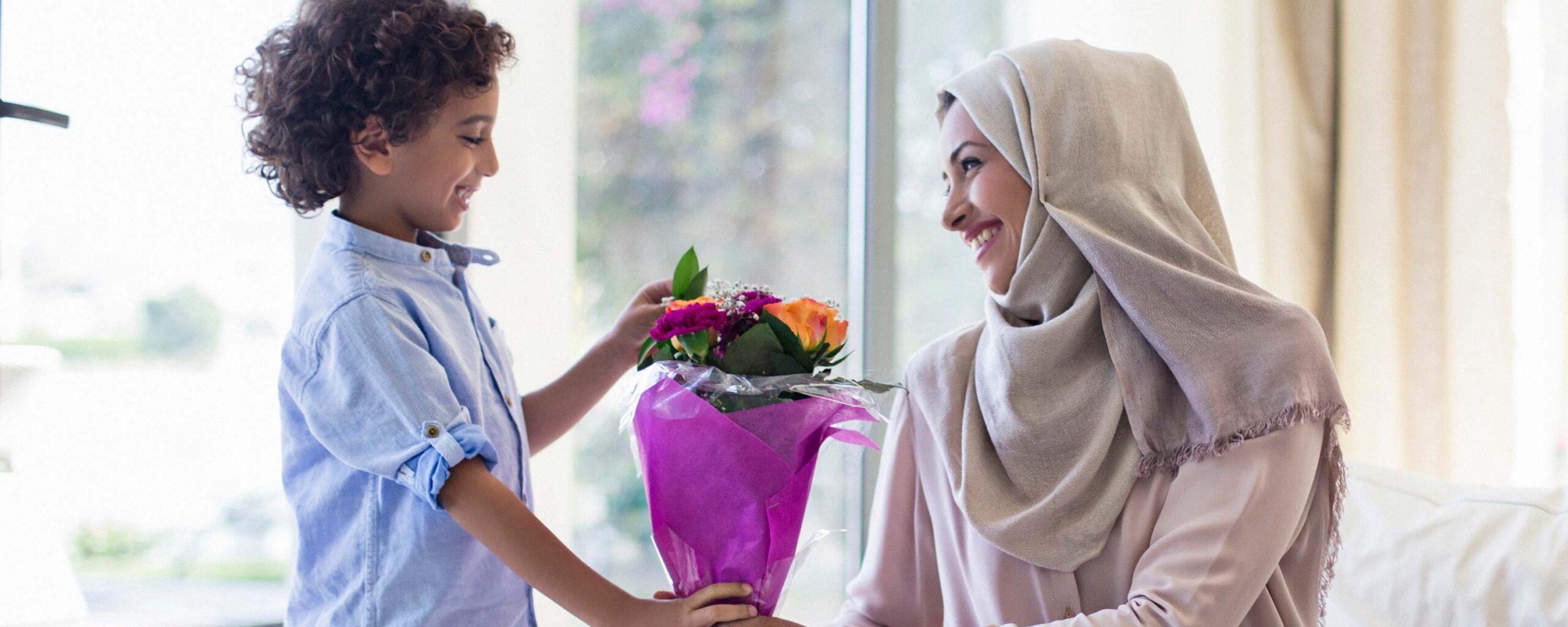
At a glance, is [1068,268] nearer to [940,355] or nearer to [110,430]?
[940,355]

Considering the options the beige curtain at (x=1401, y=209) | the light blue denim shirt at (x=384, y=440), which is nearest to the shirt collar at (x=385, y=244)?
the light blue denim shirt at (x=384, y=440)

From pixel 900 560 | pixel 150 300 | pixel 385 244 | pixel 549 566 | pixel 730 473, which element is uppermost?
pixel 385 244

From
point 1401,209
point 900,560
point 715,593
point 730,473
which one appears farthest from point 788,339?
point 1401,209

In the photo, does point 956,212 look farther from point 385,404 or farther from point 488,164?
point 385,404

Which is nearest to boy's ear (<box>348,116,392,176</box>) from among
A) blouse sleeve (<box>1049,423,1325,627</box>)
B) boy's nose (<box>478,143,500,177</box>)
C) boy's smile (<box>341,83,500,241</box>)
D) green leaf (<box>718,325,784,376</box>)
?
boy's smile (<box>341,83,500,241</box>)

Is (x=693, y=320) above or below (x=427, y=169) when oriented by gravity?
below

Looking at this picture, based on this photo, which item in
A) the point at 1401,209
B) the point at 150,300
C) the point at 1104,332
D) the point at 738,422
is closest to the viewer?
the point at 738,422

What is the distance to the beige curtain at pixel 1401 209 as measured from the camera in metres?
2.12

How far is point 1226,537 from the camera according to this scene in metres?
1.20

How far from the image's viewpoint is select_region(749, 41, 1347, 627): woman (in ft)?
4.04

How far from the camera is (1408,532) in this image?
1574 millimetres

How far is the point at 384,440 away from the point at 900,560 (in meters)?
0.75

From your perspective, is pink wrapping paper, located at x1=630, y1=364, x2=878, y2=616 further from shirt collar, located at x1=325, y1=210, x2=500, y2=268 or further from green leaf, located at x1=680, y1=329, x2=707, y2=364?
shirt collar, located at x1=325, y1=210, x2=500, y2=268

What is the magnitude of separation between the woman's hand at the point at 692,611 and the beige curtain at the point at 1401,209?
1736 mm
